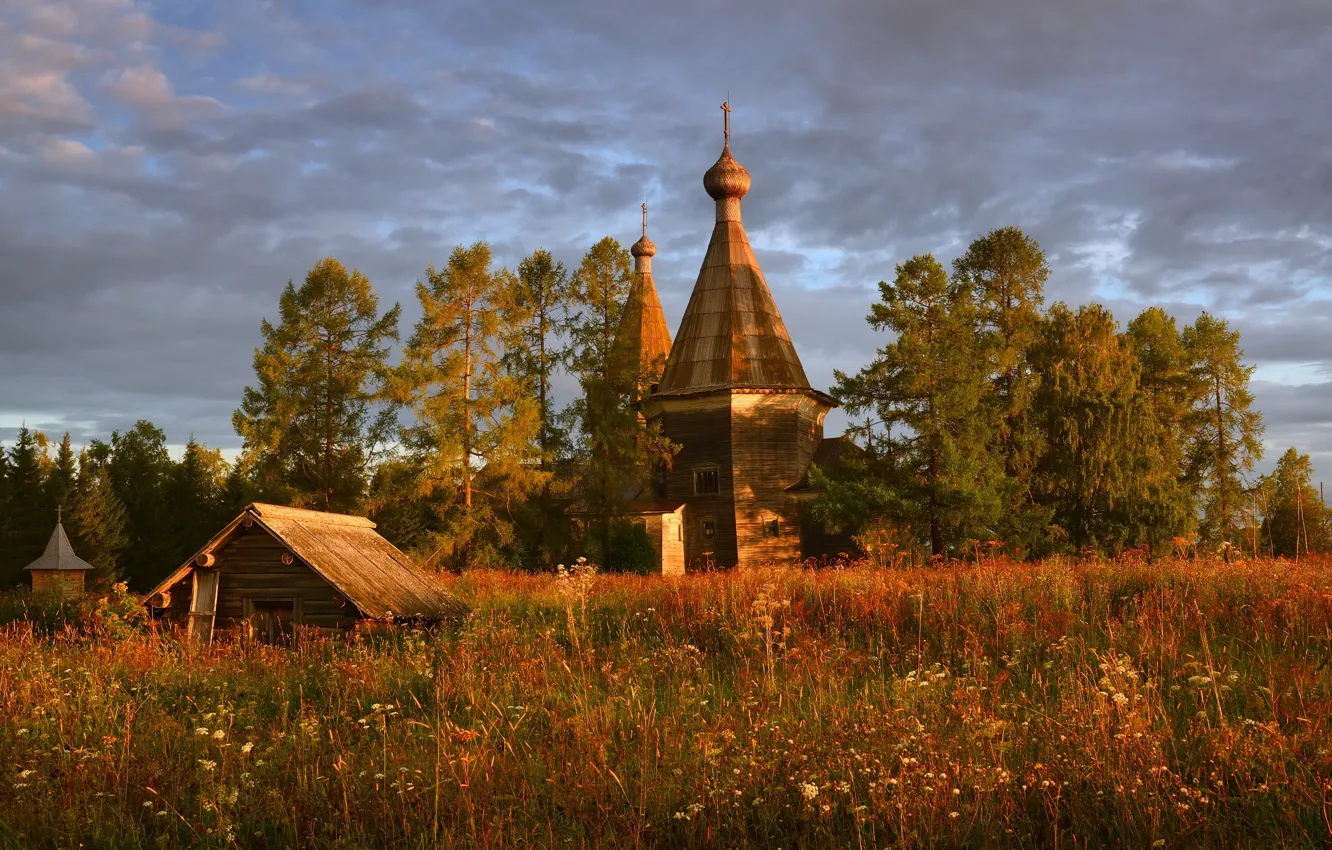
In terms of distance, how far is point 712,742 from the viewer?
5.88m

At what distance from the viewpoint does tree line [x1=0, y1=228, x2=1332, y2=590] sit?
30.7m

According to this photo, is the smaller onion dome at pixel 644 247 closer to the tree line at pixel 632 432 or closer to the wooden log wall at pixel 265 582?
the tree line at pixel 632 432

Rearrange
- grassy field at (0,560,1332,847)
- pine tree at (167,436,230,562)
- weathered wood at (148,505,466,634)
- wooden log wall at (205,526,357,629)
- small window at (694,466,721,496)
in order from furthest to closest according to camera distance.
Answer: pine tree at (167,436,230,562) → small window at (694,466,721,496) → wooden log wall at (205,526,357,629) → weathered wood at (148,505,466,634) → grassy field at (0,560,1332,847)

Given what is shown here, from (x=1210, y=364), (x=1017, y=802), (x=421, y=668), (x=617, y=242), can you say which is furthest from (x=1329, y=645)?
(x=1210, y=364)

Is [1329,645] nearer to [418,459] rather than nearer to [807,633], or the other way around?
[807,633]

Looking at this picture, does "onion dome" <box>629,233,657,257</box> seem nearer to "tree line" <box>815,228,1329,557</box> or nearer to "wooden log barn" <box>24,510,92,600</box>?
"tree line" <box>815,228,1329,557</box>

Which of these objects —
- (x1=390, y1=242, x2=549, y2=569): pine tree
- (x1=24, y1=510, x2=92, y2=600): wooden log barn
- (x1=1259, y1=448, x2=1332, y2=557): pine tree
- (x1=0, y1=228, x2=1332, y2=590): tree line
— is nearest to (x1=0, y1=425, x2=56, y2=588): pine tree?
(x1=0, y1=228, x2=1332, y2=590): tree line

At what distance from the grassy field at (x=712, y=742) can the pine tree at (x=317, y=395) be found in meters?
24.6

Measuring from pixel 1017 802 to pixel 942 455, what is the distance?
82.0 feet

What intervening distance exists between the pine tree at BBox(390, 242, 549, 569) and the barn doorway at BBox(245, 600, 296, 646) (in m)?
13.7

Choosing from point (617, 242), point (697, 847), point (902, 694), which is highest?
point (617, 242)

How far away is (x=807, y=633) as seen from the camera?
34.8 feet

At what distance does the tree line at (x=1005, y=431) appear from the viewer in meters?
30.2

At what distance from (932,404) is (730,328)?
11.1 meters
